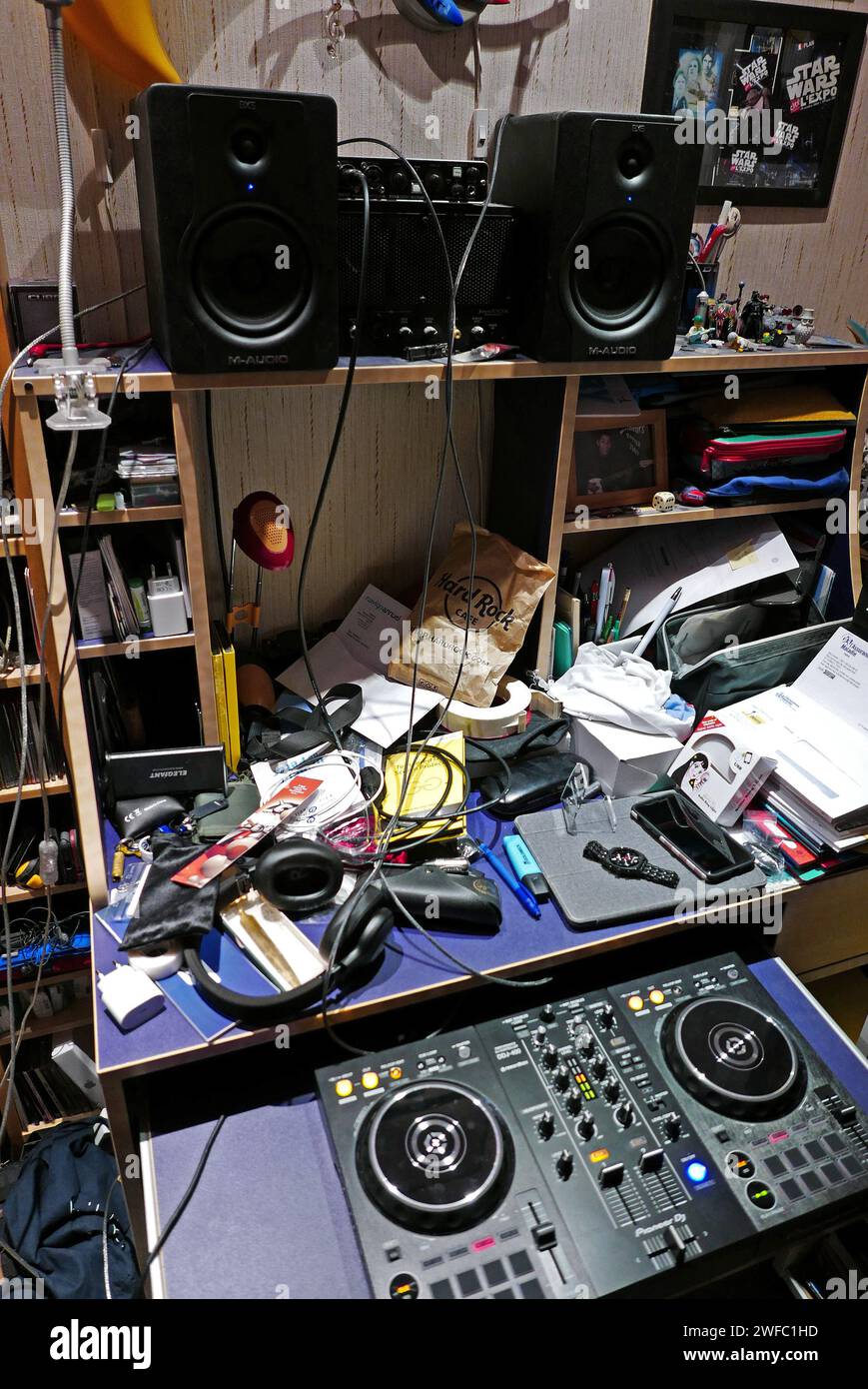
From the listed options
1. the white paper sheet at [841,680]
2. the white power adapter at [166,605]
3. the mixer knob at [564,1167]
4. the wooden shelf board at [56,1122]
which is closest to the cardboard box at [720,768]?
the white paper sheet at [841,680]

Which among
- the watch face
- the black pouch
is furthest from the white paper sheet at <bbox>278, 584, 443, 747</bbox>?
the watch face

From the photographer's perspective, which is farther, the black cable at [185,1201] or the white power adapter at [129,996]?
the white power adapter at [129,996]

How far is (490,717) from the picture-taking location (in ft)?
5.36

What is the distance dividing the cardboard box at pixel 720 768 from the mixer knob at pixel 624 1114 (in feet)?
1.72

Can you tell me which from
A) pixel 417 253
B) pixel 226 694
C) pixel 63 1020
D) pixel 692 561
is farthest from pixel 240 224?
pixel 63 1020

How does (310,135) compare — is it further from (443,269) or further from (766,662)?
(766,662)

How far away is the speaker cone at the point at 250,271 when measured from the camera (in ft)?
3.91

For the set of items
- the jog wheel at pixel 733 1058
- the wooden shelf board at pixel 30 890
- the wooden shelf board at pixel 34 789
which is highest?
the wooden shelf board at pixel 34 789

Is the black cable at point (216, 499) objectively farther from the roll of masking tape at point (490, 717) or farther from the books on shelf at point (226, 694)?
the roll of masking tape at point (490, 717)

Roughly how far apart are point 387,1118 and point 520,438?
1192 mm

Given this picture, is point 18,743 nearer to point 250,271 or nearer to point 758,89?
point 250,271

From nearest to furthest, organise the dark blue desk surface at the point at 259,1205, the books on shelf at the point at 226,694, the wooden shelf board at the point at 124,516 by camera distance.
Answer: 1. the dark blue desk surface at the point at 259,1205
2. the wooden shelf board at the point at 124,516
3. the books on shelf at the point at 226,694

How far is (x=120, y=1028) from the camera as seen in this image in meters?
1.17

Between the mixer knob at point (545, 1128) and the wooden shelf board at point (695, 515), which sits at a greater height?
the wooden shelf board at point (695, 515)
